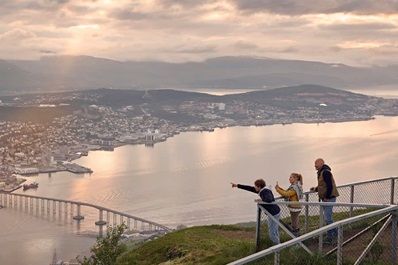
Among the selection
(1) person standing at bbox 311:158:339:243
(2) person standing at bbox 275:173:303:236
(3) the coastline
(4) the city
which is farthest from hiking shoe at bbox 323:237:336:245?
(4) the city

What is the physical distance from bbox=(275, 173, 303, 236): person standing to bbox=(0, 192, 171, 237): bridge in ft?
117

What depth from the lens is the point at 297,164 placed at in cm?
7281

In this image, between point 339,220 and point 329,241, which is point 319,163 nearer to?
point 339,220

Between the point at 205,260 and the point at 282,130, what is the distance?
128 metres

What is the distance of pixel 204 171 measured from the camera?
70438 mm

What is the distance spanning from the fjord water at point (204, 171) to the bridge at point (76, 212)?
124cm

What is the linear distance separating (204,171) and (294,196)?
62918mm

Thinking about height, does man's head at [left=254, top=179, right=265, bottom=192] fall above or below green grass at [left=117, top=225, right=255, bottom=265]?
above

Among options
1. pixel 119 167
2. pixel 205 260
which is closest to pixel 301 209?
pixel 205 260

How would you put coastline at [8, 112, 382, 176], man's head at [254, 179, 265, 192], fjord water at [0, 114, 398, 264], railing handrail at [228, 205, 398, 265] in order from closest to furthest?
railing handrail at [228, 205, 398, 265] < man's head at [254, 179, 265, 192] < fjord water at [0, 114, 398, 264] < coastline at [8, 112, 382, 176]

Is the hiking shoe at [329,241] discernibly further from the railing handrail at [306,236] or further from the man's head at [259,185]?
the man's head at [259,185]

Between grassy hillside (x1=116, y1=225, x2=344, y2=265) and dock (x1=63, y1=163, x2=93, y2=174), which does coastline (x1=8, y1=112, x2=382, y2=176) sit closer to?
dock (x1=63, y1=163, x2=93, y2=174)

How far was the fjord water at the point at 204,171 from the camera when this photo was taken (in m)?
49.4

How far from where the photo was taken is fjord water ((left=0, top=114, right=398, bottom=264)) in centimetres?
4938
